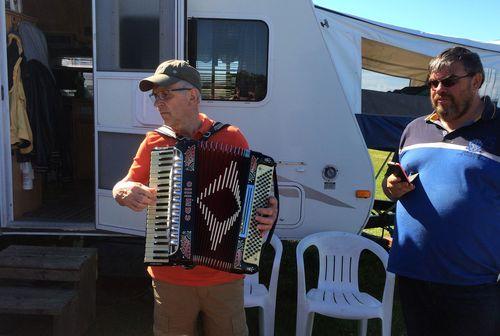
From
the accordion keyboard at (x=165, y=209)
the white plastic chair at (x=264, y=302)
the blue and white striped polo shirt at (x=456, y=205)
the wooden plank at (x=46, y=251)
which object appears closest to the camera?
the accordion keyboard at (x=165, y=209)

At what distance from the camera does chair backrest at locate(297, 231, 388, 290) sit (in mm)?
3477

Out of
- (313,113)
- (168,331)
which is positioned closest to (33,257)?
(168,331)

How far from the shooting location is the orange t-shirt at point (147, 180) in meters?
2.03

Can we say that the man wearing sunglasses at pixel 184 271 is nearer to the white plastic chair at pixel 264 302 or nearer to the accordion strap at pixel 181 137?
the accordion strap at pixel 181 137

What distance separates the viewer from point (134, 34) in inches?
133

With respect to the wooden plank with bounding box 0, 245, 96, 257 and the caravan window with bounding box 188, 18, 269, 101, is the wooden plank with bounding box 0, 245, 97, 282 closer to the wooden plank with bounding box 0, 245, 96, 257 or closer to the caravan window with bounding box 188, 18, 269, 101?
the wooden plank with bounding box 0, 245, 96, 257

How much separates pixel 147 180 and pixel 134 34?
1779mm

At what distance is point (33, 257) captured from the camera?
3328 mm

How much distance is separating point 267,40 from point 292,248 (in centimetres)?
305

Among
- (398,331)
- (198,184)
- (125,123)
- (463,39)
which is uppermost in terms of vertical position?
(463,39)

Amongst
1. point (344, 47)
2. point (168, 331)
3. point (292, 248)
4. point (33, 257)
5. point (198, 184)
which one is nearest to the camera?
point (198, 184)

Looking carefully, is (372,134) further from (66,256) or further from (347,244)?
(66,256)

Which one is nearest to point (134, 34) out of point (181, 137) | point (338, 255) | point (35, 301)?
point (181, 137)

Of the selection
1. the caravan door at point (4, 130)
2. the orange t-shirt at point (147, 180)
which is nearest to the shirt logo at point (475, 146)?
the orange t-shirt at point (147, 180)
